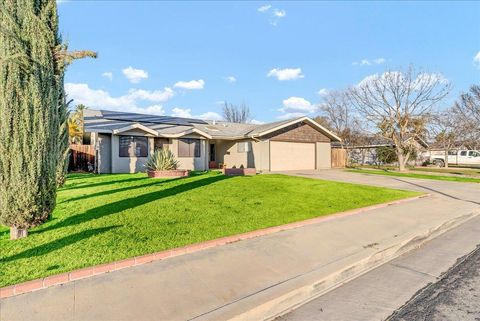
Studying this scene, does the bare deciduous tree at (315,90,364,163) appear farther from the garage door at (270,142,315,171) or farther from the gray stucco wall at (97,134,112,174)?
the gray stucco wall at (97,134,112,174)

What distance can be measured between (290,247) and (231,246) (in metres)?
1.05

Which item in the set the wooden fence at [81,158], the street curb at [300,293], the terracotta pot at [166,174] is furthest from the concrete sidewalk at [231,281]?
the wooden fence at [81,158]

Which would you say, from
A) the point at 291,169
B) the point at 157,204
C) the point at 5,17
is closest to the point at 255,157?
the point at 291,169

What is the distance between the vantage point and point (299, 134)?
21531mm

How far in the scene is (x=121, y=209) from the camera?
674cm

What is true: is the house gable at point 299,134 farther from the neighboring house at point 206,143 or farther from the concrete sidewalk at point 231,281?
the concrete sidewalk at point 231,281

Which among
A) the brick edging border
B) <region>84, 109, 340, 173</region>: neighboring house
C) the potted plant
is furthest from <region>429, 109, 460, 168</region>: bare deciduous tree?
the brick edging border

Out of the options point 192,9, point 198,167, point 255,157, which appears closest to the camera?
point 192,9

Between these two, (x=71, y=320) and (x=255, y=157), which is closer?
(x=71, y=320)

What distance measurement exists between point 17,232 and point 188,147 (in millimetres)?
14047

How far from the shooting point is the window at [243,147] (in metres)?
20.9

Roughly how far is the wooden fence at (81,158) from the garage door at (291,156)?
44.2ft

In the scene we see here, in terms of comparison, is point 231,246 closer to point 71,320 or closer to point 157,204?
point 71,320

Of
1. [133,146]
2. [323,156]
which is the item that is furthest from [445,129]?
[133,146]
